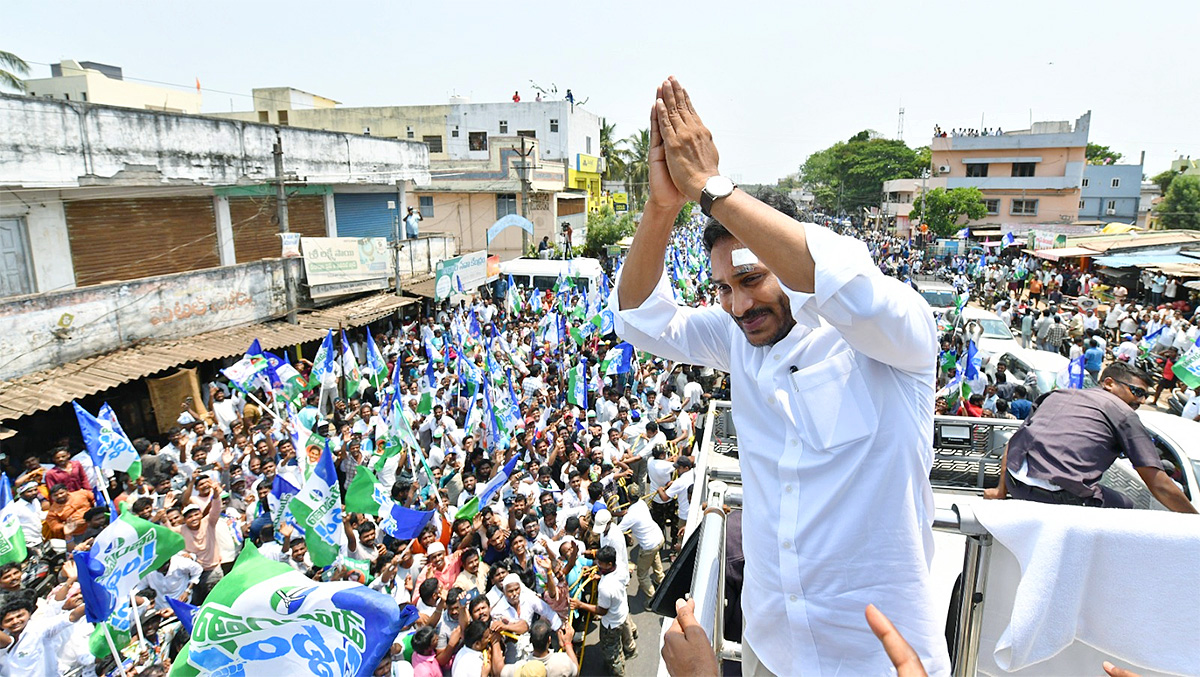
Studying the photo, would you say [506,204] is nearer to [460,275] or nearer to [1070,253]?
[460,275]

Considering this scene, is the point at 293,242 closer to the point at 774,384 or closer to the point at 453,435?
the point at 453,435

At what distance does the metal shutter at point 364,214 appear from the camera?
19.4 m

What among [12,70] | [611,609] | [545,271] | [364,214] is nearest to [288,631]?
[611,609]

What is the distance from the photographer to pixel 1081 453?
2.96 m

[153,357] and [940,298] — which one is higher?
[153,357]

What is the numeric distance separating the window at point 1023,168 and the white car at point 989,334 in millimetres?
33340

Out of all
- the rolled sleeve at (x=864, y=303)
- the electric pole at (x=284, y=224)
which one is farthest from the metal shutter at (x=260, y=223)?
the rolled sleeve at (x=864, y=303)

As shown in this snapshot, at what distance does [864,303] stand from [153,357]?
1255 cm

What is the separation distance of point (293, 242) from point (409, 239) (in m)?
4.46

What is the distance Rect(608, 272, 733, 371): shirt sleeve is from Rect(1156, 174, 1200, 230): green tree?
50627 millimetres

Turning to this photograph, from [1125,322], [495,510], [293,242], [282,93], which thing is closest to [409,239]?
[293,242]

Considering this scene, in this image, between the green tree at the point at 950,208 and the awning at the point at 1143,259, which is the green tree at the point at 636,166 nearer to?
the green tree at the point at 950,208

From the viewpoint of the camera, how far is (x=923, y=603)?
1.68 meters

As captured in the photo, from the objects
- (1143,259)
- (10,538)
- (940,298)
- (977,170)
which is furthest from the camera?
(977,170)
